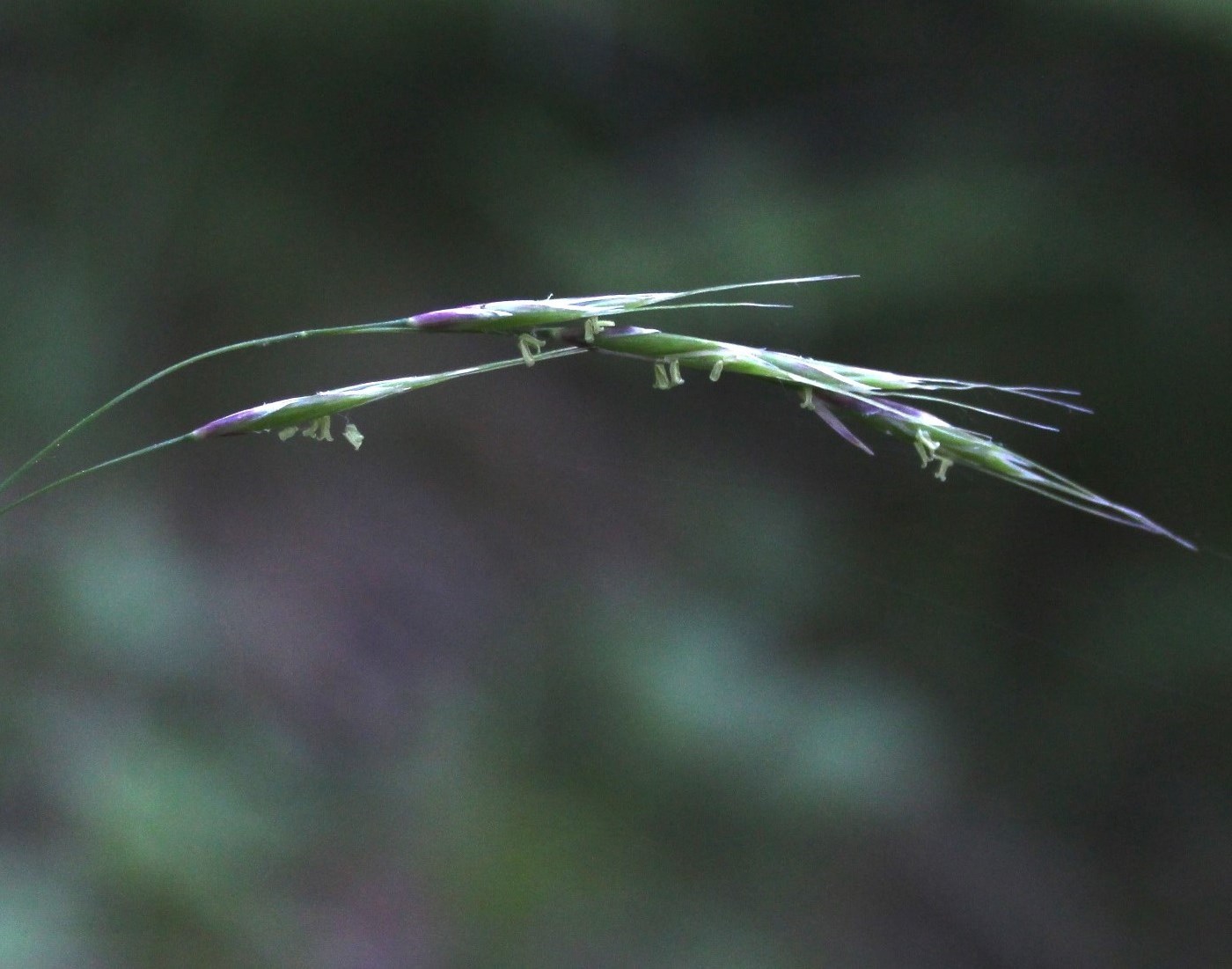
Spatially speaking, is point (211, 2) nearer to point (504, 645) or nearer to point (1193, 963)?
point (504, 645)

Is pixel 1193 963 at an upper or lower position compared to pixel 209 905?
lower

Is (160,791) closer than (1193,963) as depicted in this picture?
Yes

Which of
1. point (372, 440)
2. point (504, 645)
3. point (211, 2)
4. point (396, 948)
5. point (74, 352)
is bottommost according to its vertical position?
point (396, 948)

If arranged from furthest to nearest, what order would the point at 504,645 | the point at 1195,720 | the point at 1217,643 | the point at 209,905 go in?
1. the point at 504,645
2. the point at 1195,720
3. the point at 1217,643
4. the point at 209,905

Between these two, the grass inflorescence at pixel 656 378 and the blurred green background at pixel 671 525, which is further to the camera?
the blurred green background at pixel 671 525

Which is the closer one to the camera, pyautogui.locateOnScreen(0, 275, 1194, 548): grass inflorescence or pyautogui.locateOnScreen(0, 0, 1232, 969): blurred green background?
pyautogui.locateOnScreen(0, 275, 1194, 548): grass inflorescence

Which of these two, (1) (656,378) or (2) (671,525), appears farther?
(2) (671,525)

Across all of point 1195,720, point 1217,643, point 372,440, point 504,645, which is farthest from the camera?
point 372,440

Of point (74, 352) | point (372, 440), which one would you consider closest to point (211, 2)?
point (74, 352)
